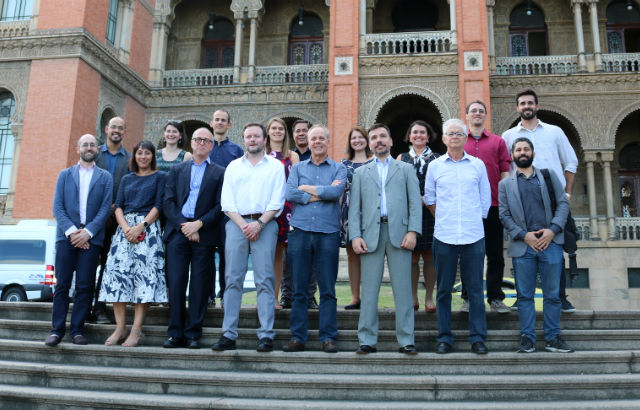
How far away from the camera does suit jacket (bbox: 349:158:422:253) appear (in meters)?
4.14

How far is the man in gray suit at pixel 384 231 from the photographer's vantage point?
13.2 feet

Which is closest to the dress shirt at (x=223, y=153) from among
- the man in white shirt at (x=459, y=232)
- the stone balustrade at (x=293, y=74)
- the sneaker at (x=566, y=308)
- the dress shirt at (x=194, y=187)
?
the dress shirt at (x=194, y=187)

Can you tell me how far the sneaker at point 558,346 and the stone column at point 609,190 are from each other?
12288 millimetres

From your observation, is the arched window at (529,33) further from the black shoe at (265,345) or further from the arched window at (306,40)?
the black shoe at (265,345)

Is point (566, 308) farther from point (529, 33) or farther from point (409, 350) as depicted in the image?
point (529, 33)

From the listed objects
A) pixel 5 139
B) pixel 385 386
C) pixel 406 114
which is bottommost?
pixel 385 386

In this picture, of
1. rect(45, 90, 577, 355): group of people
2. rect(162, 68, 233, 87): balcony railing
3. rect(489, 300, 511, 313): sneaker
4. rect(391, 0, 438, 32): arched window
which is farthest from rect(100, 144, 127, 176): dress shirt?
rect(391, 0, 438, 32): arched window

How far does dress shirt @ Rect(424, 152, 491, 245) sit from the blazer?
3129 mm

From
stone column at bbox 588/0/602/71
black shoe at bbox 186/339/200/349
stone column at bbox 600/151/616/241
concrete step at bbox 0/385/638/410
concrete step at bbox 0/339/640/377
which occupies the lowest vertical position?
concrete step at bbox 0/385/638/410

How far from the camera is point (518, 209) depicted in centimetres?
431

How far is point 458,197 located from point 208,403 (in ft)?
8.67

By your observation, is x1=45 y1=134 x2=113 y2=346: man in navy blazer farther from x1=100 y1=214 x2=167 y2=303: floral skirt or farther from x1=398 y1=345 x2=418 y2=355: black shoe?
x1=398 y1=345 x2=418 y2=355: black shoe

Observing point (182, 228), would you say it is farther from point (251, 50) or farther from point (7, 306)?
point (251, 50)

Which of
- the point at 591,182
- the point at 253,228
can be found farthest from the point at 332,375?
the point at 591,182
